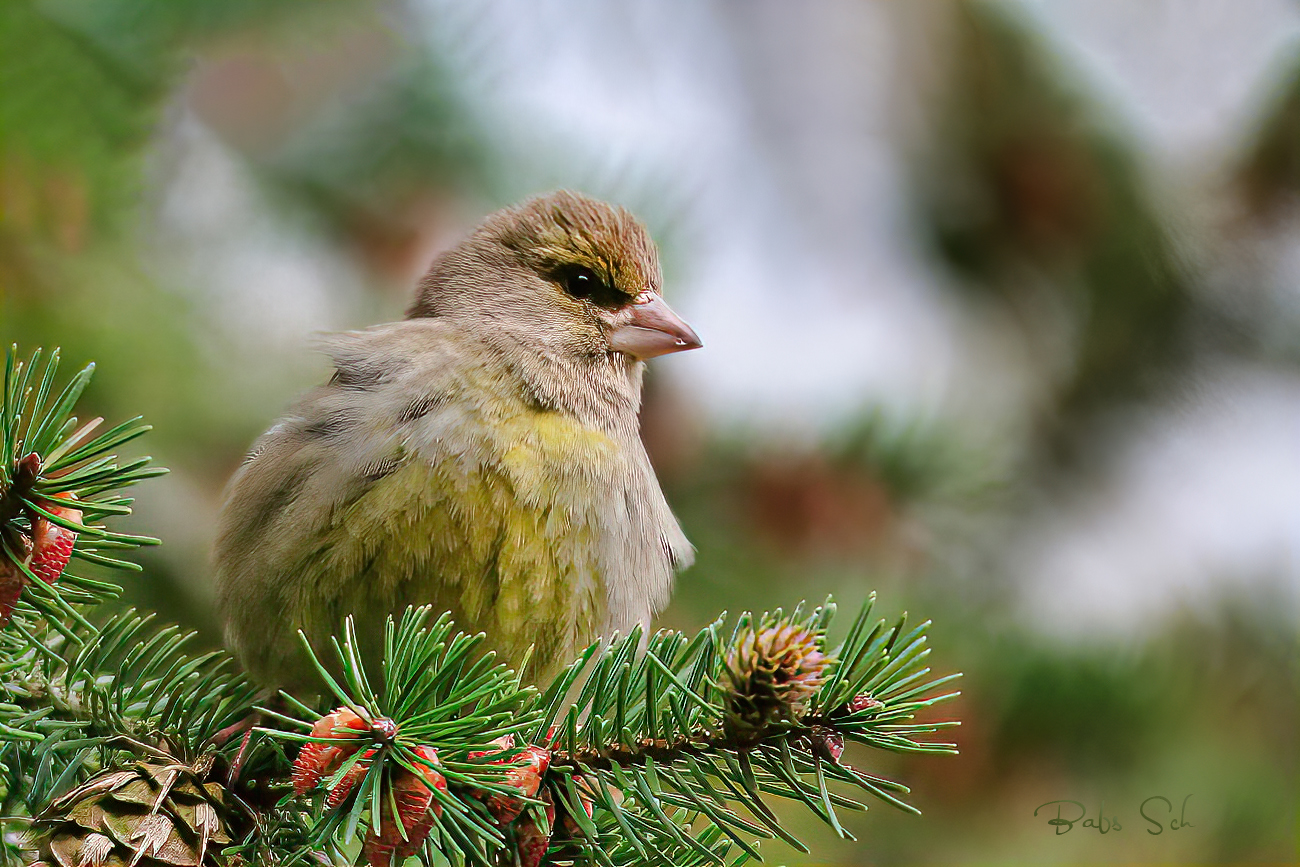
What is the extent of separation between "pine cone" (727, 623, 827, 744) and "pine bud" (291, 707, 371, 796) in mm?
374

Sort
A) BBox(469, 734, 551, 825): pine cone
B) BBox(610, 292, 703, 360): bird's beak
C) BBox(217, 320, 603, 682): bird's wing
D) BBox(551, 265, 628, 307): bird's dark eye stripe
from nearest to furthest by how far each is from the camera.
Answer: BBox(469, 734, 551, 825): pine cone → BBox(217, 320, 603, 682): bird's wing → BBox(610, 292, 703, 360): bird's beak → BBox(551, 265, 628, 307): bird's dark eye stripe

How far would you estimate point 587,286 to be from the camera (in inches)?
88.7

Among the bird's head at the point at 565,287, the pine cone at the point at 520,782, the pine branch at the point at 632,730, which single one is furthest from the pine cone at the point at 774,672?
the bird's head at the point at 565,287

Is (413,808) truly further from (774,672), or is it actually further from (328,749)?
(774,672)

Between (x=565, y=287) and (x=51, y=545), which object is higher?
(x=565, y=287)

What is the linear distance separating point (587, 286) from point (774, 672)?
134 centimetres

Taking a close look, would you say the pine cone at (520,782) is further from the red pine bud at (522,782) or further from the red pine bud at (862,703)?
the red pine bud at (862,703)

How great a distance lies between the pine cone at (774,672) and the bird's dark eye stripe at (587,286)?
1.25 m

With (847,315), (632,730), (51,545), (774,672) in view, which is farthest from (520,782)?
(847,315)

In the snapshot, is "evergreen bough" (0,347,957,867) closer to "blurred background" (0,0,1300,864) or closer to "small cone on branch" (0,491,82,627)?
"small cone on branch" (0,491,82,627)

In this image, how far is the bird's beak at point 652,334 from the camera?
2129 millimetres

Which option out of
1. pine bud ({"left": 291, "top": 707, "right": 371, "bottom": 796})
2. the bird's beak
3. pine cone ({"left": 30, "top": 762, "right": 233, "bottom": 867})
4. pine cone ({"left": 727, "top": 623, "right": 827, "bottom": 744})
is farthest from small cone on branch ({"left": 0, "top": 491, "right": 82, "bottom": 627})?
the bird's beak
